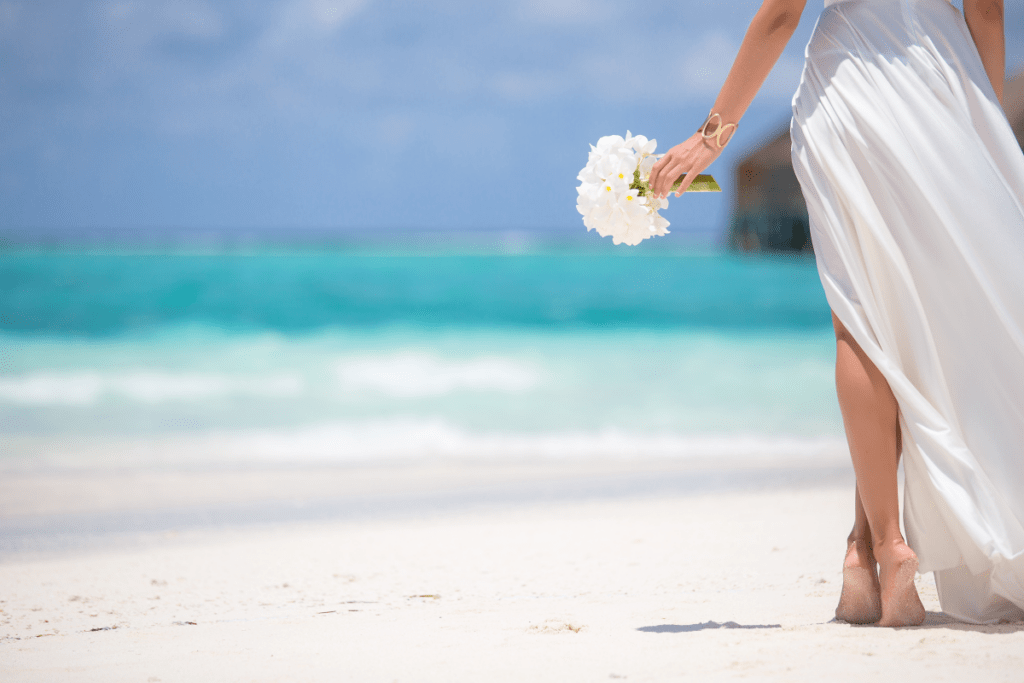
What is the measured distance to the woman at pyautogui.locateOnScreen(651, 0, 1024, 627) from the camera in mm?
1593

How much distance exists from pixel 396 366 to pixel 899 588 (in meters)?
8.51

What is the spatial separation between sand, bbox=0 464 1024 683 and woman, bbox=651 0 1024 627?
238mm

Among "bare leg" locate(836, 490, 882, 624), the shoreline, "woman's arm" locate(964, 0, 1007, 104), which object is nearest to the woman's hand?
"woman's arm" locate(964, 0, 1007, 104)

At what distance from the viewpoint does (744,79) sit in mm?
1659

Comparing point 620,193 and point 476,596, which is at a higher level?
point 620,193

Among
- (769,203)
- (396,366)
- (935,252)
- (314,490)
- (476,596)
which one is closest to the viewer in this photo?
(935,252)

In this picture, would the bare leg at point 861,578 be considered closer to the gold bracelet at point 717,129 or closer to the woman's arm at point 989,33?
the gold bracelet at point 717,129

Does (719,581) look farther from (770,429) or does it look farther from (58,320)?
(58,320)

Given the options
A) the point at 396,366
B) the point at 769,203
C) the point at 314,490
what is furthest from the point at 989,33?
the point at 769,203

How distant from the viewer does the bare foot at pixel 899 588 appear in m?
1.61

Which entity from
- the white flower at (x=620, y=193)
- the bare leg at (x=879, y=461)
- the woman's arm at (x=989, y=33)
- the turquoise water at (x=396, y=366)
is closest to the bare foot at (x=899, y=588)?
the bare leg at (x=879, y=461)

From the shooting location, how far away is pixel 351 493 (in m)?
4.18

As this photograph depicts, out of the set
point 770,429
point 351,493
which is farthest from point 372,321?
point 351,493

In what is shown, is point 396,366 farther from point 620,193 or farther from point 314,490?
point 620,193
